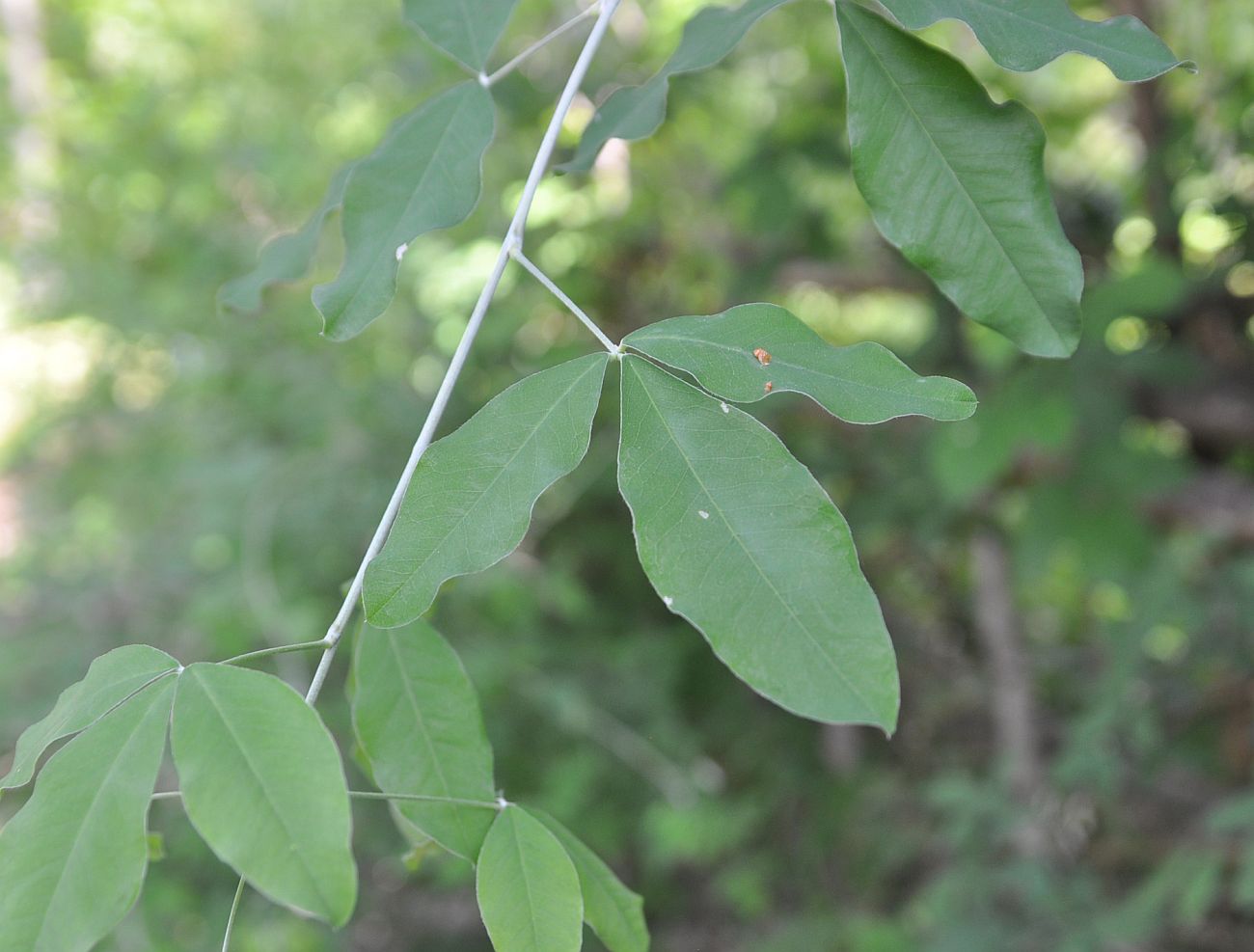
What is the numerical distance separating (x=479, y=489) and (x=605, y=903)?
0.96 feet

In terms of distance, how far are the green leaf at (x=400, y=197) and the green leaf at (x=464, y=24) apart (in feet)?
0.21

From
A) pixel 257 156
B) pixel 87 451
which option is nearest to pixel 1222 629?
pixel 257 156

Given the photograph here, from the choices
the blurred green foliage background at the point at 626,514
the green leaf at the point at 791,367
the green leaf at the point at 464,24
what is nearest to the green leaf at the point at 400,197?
the green leaf at the point at 464,24

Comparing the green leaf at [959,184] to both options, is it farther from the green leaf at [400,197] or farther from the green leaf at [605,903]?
the green leaf at [605,903]

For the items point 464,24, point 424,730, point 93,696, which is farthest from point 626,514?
point 93,696

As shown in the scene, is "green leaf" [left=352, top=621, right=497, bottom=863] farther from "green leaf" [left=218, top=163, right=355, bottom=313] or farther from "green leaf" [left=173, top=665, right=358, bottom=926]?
"green leaf" [left=218, top=163, right=355, bottom=313]

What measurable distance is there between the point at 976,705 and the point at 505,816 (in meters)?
2.49

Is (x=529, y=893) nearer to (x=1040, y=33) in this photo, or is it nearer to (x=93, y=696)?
(x=93, y=696)

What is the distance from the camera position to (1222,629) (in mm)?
1872

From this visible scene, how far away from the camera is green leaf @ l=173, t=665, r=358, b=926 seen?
503 mm

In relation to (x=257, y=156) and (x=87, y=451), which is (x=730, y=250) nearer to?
(x=257, y=156)

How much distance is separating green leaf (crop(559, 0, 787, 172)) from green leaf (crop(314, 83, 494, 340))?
0.33 feet

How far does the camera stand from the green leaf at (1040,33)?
70 cm

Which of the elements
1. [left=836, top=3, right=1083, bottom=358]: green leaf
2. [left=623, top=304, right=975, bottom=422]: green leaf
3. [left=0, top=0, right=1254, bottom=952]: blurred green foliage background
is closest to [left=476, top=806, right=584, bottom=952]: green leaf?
[left=623, top=304, right=975, bottom=422]: green leaf
